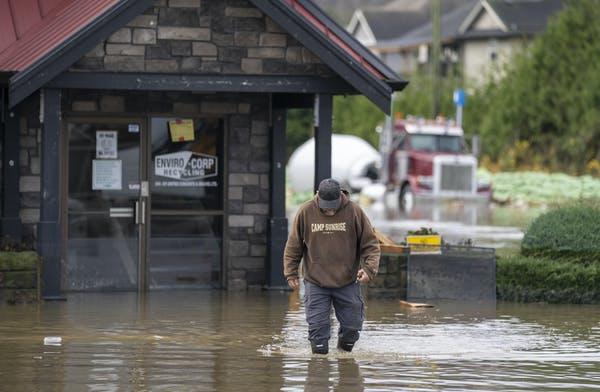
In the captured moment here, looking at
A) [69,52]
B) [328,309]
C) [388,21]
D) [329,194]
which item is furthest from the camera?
[388,21]

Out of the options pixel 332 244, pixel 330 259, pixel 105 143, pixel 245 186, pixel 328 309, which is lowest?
pixel 328 309

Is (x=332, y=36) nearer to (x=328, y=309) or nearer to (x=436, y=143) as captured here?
(x=328, y=309)

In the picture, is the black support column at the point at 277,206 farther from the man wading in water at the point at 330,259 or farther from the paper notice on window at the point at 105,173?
the man wading in water at the point at 330,259

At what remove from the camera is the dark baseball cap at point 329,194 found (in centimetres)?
1252

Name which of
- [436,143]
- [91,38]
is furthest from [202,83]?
[436,143]

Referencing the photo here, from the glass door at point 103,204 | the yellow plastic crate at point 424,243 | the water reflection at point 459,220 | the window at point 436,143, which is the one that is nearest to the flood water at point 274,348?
the glass door at point 103,204

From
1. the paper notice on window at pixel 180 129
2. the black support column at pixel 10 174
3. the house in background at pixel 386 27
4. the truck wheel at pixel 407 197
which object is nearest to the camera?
the black support column at pixel 10 174

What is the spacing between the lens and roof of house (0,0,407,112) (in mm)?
16047

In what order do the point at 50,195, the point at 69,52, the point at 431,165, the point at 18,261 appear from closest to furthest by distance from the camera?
the point at 69,52 < the point at 18,261 < the point at 50,195 < the point at 431,165

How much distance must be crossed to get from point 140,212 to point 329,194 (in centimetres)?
605

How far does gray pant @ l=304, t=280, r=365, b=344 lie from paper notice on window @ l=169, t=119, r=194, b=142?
19.1ft

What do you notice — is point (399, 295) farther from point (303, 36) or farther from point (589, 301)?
point (303, 36)

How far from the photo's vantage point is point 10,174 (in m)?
17.5

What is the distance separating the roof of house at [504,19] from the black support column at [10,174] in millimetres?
62137
